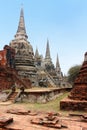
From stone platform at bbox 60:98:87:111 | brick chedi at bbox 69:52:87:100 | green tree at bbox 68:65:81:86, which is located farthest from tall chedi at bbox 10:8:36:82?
stone platform at bbox 60:98:87:111

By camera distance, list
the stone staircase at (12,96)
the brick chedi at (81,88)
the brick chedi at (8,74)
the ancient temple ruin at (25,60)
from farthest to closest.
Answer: the ancient temple ruin at (25,60), the brick chedi at (8,74), the stone staircase at (12,96), the brick chedi at (81,88)

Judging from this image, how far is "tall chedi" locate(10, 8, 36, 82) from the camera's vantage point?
3195 cm

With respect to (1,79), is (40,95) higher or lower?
lower

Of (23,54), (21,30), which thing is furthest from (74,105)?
(21,30)

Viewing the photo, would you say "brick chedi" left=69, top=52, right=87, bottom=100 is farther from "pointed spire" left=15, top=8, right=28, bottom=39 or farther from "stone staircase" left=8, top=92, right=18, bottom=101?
"pointed spire" left=15, top=8, right=28, bottom=39

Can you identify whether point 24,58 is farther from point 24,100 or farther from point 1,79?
point 24,100

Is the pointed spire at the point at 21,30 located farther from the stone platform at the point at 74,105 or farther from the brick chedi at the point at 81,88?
the stone platform at the point at 74,105

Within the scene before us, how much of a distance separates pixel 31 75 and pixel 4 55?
8256mm

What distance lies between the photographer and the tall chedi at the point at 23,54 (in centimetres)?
3195

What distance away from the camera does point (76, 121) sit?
7191 mm

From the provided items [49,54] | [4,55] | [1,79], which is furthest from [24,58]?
[49,54]

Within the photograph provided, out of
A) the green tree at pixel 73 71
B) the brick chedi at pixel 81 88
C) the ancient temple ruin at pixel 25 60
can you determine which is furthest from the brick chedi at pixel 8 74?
the green tree at pixel 73 71

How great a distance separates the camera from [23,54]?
113 ft

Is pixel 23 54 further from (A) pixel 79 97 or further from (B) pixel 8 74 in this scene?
(A) pixel 79 97
